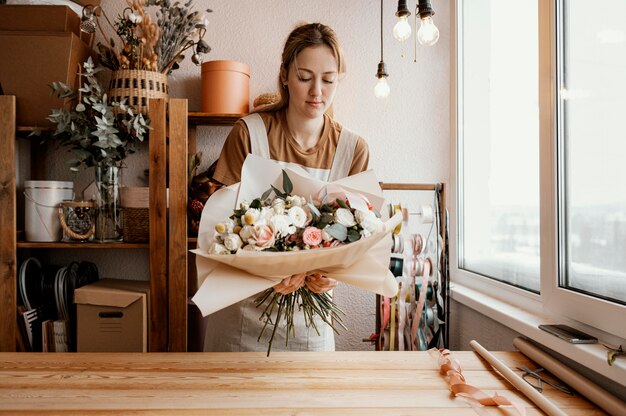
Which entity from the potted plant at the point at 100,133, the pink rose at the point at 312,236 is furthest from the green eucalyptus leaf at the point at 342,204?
the potted plant at the point at 100,133

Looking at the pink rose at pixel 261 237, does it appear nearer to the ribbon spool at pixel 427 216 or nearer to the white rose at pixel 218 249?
the white rose at pixel 218 249

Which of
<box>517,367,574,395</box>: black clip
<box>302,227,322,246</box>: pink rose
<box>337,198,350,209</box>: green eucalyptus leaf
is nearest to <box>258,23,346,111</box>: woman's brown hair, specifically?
<box>337,198,350,209</box>: green eucalyptus leaf

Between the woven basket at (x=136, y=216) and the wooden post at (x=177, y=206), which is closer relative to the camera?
the wooden post at (x=177, y=206)

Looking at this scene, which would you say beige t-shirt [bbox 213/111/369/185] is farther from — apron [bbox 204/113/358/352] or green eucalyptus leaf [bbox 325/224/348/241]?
green eucalyptus leaf [bbox 325/224/348/241]

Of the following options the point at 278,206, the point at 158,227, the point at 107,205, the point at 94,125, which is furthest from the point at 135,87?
the point at 278,206

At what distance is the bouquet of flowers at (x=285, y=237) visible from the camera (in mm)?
978

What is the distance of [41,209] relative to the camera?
6.80 ft

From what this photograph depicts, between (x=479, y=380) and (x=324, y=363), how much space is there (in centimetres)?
37

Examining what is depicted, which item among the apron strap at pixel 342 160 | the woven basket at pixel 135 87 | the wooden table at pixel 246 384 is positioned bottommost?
the wooden table at pixel 246 384

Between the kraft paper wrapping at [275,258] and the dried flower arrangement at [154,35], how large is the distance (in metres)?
1.24

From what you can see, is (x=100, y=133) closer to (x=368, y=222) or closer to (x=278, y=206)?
(x=278, y=206)

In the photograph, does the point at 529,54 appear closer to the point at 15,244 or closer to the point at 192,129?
the point at 192,129

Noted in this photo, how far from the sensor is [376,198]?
1216mm

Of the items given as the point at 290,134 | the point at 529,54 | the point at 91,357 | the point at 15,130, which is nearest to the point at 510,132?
the point at 529,54
